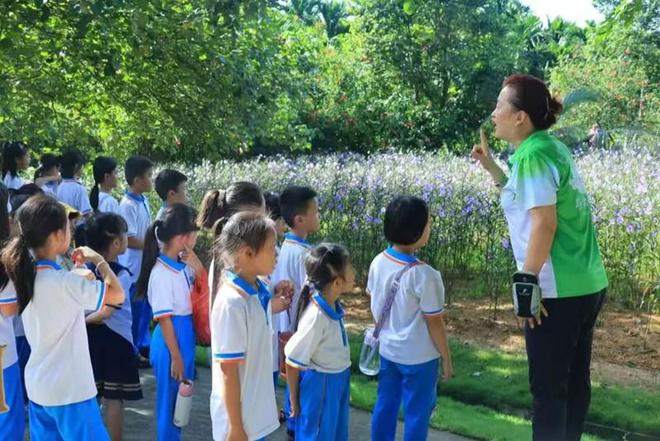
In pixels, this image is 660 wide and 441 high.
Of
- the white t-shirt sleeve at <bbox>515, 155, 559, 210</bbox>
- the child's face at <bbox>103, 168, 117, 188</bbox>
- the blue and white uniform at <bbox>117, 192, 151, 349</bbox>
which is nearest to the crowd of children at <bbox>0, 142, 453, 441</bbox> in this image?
the white t-shirt sleeve at <bbox>515, 155, 559, 210</bbox>

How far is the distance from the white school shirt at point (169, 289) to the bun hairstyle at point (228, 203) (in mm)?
280

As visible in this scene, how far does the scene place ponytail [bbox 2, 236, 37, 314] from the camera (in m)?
3.52

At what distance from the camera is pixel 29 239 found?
3.58 metres

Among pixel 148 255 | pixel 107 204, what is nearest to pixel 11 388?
pixel 148 255

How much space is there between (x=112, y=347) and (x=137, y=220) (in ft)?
7.07

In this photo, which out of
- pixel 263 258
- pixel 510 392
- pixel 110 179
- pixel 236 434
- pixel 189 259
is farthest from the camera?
pixel 110 179

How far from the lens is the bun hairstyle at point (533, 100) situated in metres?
3.71

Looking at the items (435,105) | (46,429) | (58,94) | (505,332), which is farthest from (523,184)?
(435,105)

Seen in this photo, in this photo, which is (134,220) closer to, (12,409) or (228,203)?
(228,203)

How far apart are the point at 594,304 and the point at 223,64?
16.0 feet

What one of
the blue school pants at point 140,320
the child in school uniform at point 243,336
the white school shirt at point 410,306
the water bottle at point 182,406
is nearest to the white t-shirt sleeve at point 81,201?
the blue school pants at point 140,320

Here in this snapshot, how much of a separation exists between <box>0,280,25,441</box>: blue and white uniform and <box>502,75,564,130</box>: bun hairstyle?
2544 millimetres

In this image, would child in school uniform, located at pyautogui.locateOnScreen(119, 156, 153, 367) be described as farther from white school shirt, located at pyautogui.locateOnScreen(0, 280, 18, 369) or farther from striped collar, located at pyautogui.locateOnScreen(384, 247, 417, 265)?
striped collar, located at pyautogui.locateOnScreen(384, 247, 417, 265)

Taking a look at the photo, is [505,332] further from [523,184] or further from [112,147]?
[112,147]
